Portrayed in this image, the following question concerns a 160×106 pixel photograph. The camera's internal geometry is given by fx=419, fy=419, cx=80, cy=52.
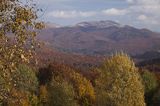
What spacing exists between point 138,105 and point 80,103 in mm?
29483

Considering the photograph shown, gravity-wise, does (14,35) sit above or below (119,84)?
above

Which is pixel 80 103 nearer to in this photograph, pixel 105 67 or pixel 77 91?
pixel 77 91

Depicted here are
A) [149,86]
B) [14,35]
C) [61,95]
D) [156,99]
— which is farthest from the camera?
[149,86]

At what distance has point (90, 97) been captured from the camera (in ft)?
319

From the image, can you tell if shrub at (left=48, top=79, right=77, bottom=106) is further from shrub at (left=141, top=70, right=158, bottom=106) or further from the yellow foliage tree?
the yellow foliage tree

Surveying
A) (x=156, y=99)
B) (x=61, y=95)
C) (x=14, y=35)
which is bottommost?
(x=156, y=99)

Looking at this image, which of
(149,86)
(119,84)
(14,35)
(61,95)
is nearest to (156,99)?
(149,86)

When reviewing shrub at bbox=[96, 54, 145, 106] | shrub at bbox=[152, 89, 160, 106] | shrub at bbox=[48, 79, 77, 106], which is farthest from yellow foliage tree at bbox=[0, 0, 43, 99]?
shrub at bbox=[152, 89, 160, 106]

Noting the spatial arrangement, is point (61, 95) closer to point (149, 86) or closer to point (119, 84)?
point (119, 84)

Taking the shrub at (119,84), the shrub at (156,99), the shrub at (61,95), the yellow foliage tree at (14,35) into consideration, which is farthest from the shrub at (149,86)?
the yellow foliage tree at (14,35)

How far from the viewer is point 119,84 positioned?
69625 mm

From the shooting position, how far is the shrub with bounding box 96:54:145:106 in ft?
226

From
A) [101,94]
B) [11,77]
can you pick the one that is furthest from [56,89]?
[11,77]

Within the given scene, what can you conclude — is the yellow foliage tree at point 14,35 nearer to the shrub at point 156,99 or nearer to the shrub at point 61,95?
the shrub at point 61,95
